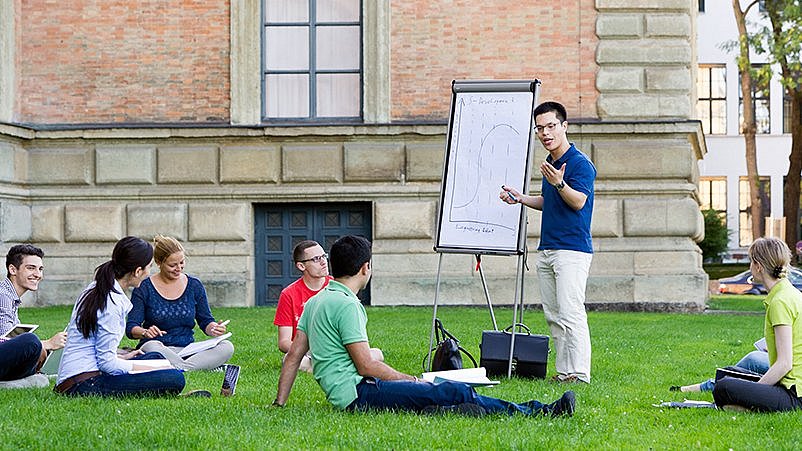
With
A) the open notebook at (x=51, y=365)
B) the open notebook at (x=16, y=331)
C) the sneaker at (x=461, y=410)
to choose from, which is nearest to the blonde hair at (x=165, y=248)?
the open notebook at (x=51, y=365)

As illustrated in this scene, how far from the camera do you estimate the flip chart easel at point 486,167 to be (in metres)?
11.5

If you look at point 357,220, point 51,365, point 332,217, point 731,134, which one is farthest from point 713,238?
point 51,365

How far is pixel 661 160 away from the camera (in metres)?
21.4

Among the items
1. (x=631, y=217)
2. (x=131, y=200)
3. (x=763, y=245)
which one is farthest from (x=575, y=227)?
(x=131, y=200)

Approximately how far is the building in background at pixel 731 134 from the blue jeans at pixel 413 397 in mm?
48950

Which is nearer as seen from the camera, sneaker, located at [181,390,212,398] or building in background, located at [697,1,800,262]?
sneaker, located at [181,390,212,398]

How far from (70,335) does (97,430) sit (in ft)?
4.97

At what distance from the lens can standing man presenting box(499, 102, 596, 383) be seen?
1029 cm

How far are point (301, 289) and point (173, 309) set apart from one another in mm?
1194

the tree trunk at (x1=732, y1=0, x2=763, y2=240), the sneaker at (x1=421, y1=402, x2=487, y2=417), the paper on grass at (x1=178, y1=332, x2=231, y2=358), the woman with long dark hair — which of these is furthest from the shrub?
the sneaker at (x1=421, y1=402, x2=487, y2=417)

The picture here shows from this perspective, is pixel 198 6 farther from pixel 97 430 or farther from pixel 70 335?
pixel 97 430

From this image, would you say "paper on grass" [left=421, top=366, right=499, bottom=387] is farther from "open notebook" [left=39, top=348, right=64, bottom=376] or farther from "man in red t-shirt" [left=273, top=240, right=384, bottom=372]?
"open notebook" [left=39, top=348, right=64, bottom=376]

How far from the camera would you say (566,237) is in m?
10.4

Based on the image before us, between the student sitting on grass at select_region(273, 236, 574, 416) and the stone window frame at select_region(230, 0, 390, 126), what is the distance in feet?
46.0
